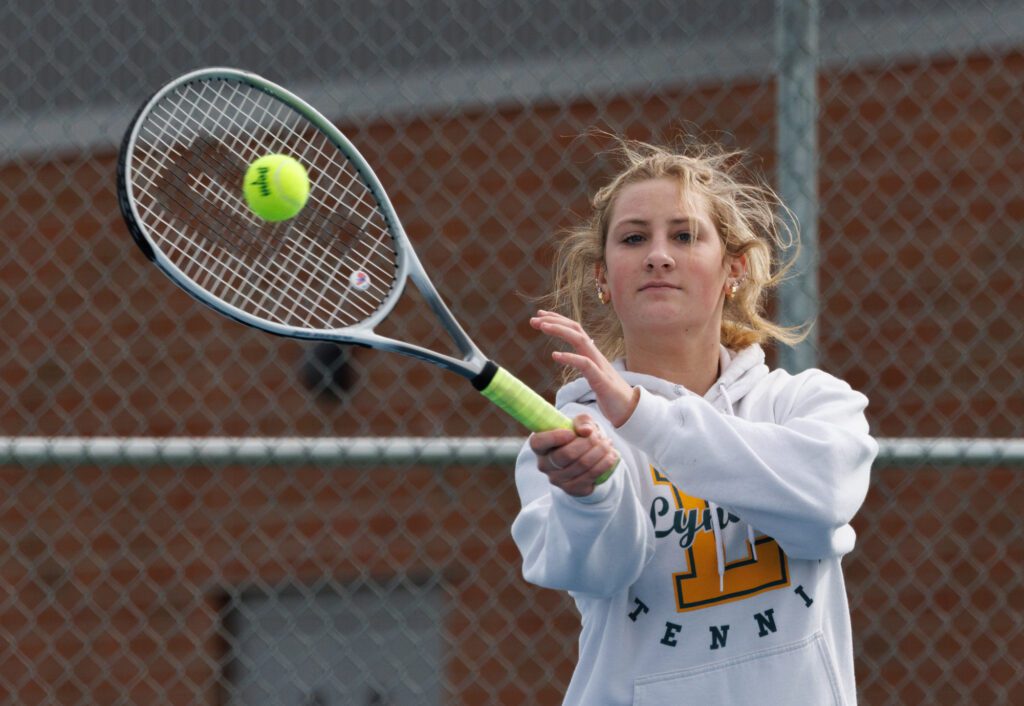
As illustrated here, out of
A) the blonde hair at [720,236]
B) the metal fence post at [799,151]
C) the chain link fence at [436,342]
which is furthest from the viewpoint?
the chain link fence at [436,342]

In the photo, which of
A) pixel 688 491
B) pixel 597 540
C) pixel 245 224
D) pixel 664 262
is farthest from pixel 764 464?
pixel 245 224

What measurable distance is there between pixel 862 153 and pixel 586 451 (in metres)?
3.14

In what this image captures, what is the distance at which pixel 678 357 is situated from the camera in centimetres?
204

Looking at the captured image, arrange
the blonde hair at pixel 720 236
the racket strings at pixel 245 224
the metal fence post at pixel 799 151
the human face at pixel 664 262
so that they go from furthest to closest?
the metal fence post at pixel 799 151
the racket strings at pixel 245 224
the blonde hair at pixel 720 236
the human face at pixel 664 262

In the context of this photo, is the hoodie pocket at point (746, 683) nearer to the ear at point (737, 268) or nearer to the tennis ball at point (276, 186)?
the ear at point (737, 268)

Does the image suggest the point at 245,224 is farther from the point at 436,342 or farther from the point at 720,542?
the point at 436,342

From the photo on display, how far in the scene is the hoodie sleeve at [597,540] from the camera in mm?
1752

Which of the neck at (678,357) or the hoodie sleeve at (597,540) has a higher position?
the neck at (678,357)

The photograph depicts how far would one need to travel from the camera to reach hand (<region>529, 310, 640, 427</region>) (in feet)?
5.75

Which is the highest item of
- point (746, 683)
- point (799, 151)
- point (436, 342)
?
point (799, 151)

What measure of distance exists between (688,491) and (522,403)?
233 mm

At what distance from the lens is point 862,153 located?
4578mm

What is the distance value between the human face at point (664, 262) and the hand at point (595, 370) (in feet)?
0.62

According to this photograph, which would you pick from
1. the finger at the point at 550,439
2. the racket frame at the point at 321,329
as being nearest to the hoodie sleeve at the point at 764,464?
the finger at the point at 550,439
